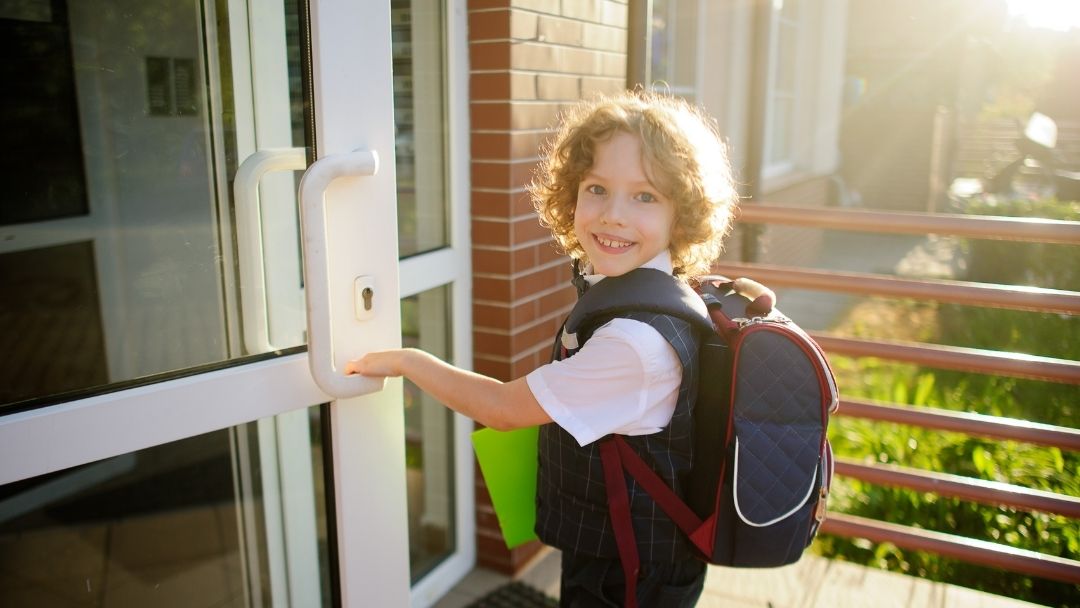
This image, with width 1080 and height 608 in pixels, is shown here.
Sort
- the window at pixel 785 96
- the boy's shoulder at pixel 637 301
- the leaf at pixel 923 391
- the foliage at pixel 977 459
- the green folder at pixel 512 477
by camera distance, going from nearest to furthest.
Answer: the boy's shoulder at pixel 637 301 → the green folder at pixel 512 477 → the foliage at pixel 977 459 → the leaf at pixel 923 391 → the window at pixel 785 96

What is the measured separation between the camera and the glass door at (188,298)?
1.35 m

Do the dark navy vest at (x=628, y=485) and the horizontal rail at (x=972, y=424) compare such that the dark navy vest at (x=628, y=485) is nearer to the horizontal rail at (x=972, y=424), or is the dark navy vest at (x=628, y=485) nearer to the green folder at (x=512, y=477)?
the green folder at (x=512, y=477)

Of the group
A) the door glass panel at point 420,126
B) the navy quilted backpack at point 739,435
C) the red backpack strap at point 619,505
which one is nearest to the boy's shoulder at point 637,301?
the navy quilted backpack at point 739,435

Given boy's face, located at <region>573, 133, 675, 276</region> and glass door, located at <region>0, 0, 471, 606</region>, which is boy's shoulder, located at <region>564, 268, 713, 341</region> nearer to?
boy's face, located at <region>573, 133, 675, 276</region>

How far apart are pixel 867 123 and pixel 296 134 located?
13.5 metres

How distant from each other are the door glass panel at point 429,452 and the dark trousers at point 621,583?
95 cm

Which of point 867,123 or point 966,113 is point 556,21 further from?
point 966,113

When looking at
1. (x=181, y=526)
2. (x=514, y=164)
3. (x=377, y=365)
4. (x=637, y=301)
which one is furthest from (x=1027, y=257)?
(x=181, y=526)

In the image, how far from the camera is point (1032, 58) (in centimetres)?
1205

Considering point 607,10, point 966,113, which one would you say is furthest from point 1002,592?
point 966,113

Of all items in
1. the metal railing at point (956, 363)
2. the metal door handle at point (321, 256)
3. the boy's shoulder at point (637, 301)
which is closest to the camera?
the metal door handle at point (321, 256)

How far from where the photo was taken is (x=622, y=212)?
164 centimetres

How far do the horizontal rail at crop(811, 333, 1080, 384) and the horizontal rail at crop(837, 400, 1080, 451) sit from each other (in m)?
0.15

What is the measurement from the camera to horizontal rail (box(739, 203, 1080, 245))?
249cm
